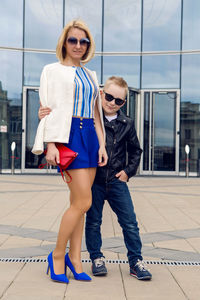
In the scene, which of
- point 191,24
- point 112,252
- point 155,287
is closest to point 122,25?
point 191,24

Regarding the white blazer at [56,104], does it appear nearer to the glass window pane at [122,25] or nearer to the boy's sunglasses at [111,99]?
the boy's sunglasses at [111,99]

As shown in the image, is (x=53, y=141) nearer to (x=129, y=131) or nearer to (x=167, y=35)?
(x=129, y=131)

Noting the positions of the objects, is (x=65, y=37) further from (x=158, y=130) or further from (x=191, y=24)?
(x=191, y=24)

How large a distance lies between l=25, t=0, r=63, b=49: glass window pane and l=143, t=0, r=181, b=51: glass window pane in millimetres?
3316

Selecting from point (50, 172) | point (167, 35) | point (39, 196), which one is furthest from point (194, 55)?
point (39, 196)

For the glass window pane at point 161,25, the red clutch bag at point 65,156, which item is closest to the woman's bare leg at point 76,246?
the red clutch bag at point 65,156

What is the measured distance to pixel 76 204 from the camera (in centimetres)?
319

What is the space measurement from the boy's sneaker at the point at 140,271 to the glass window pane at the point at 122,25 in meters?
15.0

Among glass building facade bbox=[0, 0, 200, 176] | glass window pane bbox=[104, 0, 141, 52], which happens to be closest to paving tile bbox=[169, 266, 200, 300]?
glass building facade bbox=[0, 0, 200, 176]

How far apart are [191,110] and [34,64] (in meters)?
6.08

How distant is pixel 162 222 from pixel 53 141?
3.28 meters

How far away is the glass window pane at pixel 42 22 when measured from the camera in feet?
58.0

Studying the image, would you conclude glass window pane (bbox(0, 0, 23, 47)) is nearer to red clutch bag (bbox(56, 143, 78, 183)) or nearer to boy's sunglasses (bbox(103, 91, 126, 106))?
boy's sunglasses (bbox(103, 91, 126, 106))

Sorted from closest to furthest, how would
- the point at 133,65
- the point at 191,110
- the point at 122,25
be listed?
the point at 191,110 < the point at 133,65 < the point at 122,25
